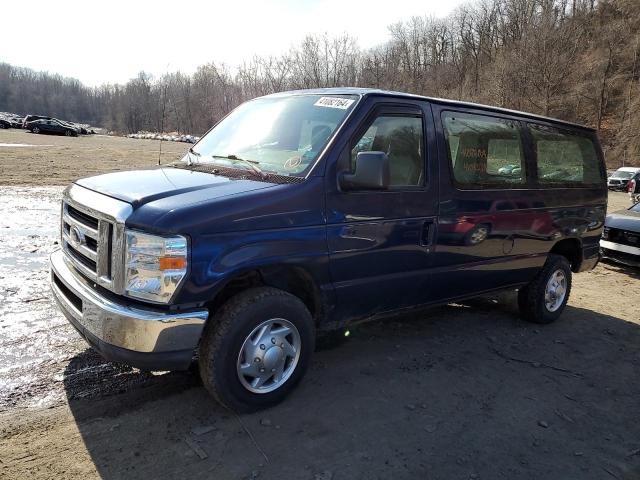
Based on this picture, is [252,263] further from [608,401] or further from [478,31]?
[478,31]

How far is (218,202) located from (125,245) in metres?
0.59

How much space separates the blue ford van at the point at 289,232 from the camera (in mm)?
2949

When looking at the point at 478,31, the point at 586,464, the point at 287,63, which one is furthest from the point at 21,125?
the point at 586,464

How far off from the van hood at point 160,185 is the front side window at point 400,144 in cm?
99

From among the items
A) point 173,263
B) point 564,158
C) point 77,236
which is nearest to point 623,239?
point 564,158

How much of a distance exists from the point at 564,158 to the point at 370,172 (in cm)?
331

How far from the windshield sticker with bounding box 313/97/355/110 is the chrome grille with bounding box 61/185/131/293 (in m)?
1.75

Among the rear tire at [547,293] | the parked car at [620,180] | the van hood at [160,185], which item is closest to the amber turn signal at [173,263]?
the van hood at [160,185]

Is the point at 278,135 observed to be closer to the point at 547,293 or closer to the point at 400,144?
the point at 400,144

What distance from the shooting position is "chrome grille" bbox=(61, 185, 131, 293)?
9.68 feet

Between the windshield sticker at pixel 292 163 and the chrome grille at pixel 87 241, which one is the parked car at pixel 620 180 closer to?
the windshield sticker at pixel 292 163

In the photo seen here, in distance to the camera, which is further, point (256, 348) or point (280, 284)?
point (280, 284)

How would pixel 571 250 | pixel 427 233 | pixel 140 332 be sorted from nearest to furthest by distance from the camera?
1. pixel 140 332
2. pixel 427 233
3. pixel 571 250

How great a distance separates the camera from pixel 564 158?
5.67 m
